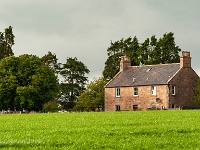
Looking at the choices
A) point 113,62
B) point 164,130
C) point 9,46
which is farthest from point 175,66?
point 164,130

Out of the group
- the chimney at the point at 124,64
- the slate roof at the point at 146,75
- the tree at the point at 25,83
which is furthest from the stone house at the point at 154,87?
the tree at the point at 25,83

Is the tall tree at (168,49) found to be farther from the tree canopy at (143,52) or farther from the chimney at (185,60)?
the chimney at (185,60)

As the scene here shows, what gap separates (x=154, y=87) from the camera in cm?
9650

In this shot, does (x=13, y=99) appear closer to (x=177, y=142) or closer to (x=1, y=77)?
(x=1, y=77)

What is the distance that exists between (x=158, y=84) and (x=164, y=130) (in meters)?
68.7

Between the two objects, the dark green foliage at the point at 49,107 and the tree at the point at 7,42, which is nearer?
the dark green foliage at the point at 49,107

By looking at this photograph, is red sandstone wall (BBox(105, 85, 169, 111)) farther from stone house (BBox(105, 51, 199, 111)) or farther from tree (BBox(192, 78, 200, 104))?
tree (BBox(192, 78, 200, 104))

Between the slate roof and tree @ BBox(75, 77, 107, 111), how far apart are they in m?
6.88

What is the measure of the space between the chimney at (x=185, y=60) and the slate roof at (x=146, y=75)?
124 centimetres

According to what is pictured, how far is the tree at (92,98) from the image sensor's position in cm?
10925

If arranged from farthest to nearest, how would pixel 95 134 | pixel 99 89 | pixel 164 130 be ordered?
pixel 99 89
pixel 164 130
pixel 95 134

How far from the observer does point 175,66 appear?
97312 millimetres

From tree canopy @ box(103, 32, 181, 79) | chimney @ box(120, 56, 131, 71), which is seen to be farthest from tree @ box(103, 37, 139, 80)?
chimney @ box(120, 56, 131, 71)

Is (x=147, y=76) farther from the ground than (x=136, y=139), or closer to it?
farther from the ground
